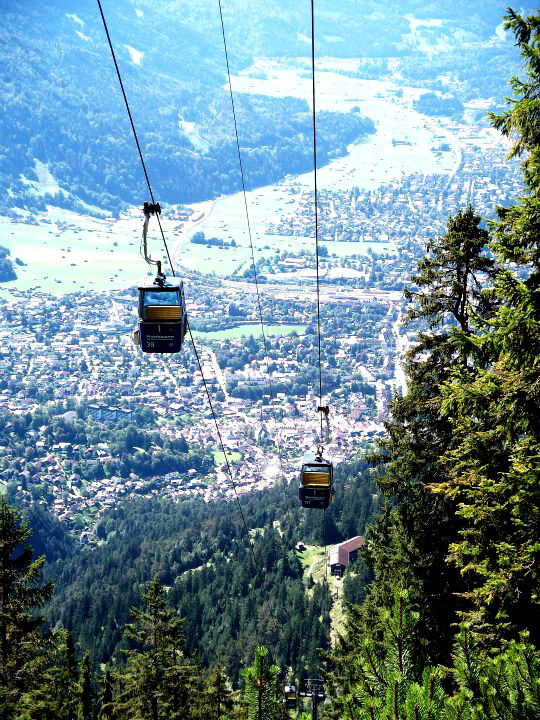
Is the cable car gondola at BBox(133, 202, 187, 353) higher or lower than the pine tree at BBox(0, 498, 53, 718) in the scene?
higher

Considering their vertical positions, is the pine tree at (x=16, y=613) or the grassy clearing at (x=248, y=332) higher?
the grassy clearing at (x=248, y=332)

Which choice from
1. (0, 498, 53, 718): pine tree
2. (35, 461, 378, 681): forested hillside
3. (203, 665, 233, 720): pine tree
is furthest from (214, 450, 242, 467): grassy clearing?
(0, 498, 53, 718): pine tree

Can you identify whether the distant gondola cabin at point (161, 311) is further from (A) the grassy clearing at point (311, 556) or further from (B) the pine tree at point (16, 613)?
(A) the grassy clearing at point (311, 556)

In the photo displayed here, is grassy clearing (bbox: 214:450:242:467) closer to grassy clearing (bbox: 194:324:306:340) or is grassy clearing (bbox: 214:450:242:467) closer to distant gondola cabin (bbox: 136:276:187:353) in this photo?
grassy clearing (bbox: 194:324:306:340)

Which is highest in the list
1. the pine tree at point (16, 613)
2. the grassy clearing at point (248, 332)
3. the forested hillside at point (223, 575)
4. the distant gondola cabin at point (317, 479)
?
the grassy clearing at point (248, 332)

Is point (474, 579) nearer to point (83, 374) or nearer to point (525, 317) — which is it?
point (525, 317)

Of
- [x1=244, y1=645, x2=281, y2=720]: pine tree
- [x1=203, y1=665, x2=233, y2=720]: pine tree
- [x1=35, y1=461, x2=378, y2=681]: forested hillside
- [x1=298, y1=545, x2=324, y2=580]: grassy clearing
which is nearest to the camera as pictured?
[x1=244, y1=645, x2=281, y2=720]: pine tree

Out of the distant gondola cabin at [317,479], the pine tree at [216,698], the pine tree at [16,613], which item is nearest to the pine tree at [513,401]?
the pine tree at [16,613]
